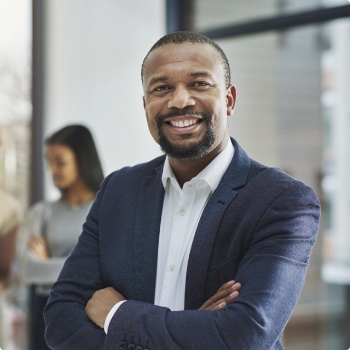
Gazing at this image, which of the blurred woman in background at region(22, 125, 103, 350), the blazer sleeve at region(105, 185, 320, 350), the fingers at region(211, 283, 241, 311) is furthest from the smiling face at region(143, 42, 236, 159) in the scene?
the blurred woman in background at region(22, 125, 103, 350)

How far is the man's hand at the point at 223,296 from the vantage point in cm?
137

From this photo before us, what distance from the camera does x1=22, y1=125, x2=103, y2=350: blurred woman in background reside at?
3146mm

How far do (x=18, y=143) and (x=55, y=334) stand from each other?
3.31 m

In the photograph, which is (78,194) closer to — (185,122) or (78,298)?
(78,298)

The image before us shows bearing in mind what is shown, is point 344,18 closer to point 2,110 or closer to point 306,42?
point 306,42

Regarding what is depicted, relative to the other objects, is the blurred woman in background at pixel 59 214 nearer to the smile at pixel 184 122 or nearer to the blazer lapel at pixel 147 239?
the blazer lapel at pixel 147 239

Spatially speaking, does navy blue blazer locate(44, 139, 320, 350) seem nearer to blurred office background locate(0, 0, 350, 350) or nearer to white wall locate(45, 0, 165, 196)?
blurred office background locate(0, 0, 350, 350)

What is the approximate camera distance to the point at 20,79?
468cm

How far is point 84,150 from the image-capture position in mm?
3260

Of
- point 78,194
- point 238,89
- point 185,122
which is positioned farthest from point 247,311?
point 238,89

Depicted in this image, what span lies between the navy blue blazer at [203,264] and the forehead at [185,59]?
0.84ft

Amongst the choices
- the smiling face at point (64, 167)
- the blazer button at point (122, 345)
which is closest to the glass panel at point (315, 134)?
the smiling face at point (64, 167)

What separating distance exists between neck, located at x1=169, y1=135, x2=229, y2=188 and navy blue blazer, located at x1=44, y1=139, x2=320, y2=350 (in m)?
0.05

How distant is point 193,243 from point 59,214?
6.15 feet
